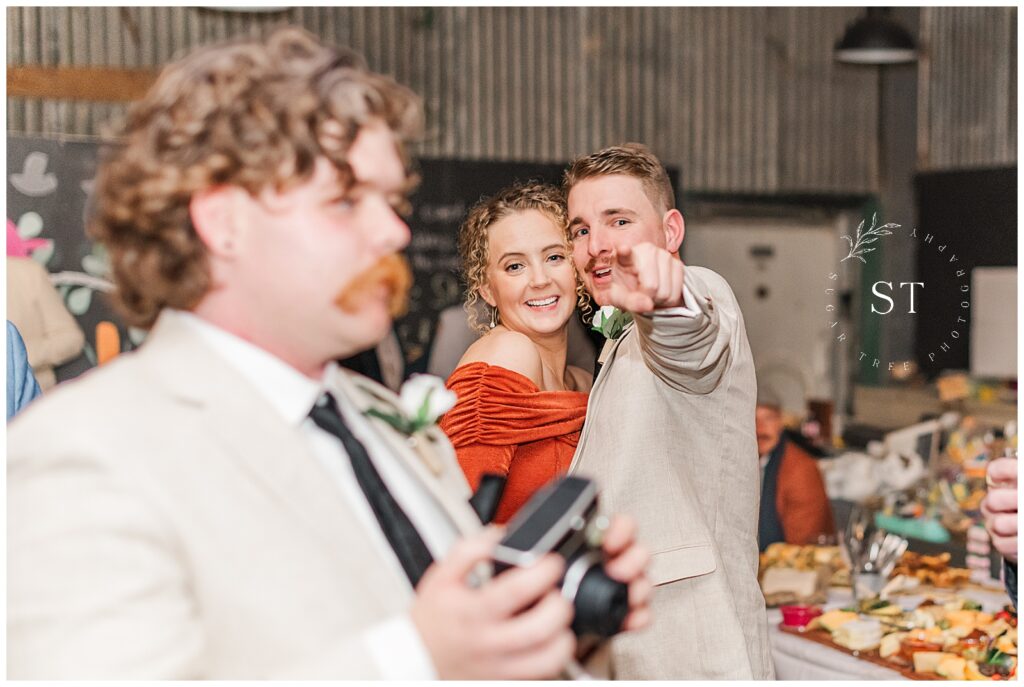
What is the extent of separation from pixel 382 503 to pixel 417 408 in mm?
135

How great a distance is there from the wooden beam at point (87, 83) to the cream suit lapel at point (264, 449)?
2957 mm

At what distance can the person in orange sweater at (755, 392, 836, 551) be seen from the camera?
10.2 ft

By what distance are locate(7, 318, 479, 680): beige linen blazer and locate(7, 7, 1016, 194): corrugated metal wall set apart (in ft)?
13.0

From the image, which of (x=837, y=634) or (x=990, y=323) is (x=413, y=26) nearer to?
(x=990, y=323)

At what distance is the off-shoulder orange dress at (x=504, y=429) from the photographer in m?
1.49

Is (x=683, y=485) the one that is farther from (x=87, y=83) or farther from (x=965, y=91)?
Result: (x=965, y=91)

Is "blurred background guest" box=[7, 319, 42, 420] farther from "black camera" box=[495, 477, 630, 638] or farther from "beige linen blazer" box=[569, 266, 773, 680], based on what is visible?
"black camera" box=[495, 477, 630, 638]

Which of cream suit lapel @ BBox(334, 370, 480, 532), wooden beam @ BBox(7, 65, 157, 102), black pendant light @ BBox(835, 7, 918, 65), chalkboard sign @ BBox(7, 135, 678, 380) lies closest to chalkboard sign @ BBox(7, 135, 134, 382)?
chalkboard sign @ BBox(7, 135, 678, 380)

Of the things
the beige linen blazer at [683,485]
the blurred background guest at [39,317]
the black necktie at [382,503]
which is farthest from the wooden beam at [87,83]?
the black necktie at [382,503]

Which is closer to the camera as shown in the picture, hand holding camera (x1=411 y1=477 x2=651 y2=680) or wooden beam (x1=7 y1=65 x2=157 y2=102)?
hand holding camera (x1=411 y1=477 x2=651 y2=680)

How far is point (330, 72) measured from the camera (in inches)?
35.6

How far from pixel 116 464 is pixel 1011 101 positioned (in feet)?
20.3

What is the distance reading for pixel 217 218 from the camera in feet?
2.87

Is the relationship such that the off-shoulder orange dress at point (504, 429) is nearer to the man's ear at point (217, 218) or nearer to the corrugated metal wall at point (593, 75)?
→ the man's ear at point (217, 218)
